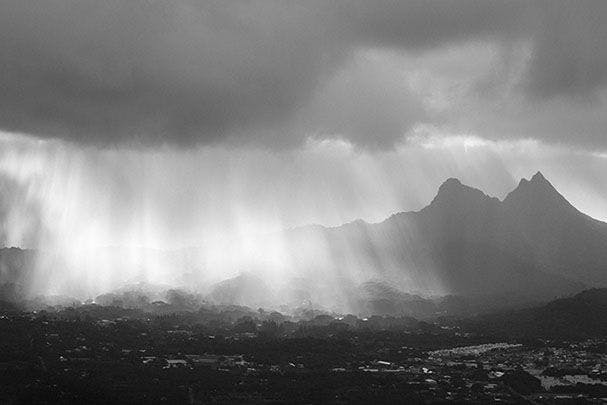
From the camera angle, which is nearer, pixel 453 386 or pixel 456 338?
pixel 453 386

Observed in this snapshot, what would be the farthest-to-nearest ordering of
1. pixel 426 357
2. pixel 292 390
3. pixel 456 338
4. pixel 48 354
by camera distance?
pixel 456 338
pixel 426 357
pixel 48 354
pixel 292 390

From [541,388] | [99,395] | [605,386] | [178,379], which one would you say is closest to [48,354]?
[178,379]

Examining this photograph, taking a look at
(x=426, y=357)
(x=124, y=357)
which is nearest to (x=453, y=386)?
(x=426, y=357)

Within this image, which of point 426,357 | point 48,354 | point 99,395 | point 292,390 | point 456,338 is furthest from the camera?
point 456,338

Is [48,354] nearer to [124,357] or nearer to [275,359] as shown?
[124,357]

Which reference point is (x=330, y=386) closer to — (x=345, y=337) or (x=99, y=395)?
(x=99, y=395)

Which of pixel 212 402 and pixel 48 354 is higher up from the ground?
pixel 48 354
